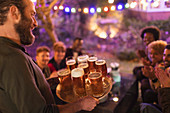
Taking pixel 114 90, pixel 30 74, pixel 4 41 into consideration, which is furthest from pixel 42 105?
pixel 114 90

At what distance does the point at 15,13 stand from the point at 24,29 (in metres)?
0.11

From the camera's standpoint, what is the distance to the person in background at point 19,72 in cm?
74

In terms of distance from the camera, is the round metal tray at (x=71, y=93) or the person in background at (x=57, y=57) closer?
the round metal tray at (x=71, y=93)

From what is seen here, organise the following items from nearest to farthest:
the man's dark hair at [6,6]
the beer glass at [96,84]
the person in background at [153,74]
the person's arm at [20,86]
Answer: the person's arm at [20,86] → the man's dark hair at [6,6] → the beer glass at [96,84] → the person in background at [153,74]

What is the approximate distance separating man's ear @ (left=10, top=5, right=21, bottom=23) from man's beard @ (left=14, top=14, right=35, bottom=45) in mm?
21

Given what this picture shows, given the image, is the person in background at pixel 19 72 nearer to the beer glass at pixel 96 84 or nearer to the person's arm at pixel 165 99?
the beer glass at pixel 96 84

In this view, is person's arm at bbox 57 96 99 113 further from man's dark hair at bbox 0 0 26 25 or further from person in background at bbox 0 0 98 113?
man's dark hair at bbox 0 0 26 25

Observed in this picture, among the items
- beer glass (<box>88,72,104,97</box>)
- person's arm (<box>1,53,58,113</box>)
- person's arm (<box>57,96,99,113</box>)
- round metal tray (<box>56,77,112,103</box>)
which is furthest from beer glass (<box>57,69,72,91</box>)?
person's arm (<box>1,53,58,113</box>)

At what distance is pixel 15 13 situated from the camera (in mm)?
894

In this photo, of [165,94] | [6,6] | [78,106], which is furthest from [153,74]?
[6,6]

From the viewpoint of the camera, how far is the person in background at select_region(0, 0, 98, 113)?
2.44ft

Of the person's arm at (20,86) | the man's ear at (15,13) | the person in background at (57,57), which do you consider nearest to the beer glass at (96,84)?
the person's arm at (20,86)

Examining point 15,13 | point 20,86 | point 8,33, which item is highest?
point 15,13

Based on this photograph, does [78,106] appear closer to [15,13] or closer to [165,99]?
[15,13]
